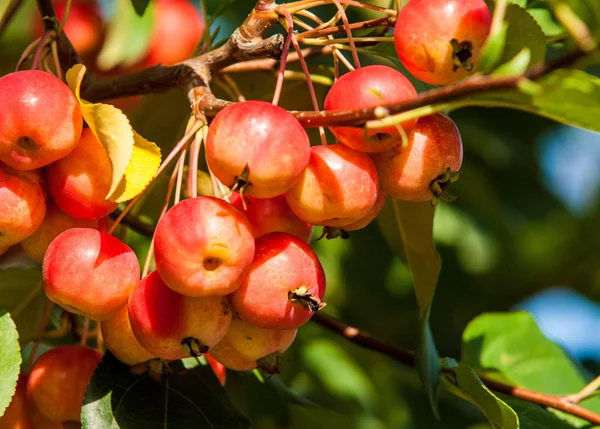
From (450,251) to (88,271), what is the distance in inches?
81.8

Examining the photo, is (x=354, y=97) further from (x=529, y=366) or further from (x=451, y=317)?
(x=451, y=317)

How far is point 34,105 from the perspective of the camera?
96 cm

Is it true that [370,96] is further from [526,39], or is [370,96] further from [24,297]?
[24,297]

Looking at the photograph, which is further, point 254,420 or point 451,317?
point 451,317

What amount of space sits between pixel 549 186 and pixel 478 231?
669 mm

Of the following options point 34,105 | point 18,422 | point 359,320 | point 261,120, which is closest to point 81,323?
point 18,422

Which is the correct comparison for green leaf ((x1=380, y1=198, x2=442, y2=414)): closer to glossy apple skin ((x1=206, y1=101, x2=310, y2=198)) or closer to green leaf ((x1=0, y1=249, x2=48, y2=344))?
glossy apple skin ((x1=206, y1=101, x2=310, y2=198))

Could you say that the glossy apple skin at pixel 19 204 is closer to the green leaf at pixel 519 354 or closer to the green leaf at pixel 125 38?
the green leaf at pixel 125 38

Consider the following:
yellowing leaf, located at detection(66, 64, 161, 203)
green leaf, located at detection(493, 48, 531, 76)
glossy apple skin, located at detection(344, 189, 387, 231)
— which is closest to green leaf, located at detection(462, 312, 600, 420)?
glossy apple skin, located at detection(344, 189, 387, 231)

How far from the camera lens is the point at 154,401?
4.02 feet

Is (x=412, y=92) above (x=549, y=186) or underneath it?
above

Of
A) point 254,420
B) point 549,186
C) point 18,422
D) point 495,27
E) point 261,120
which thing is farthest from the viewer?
point 549,186

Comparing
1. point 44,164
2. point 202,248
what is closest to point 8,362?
point 44,164

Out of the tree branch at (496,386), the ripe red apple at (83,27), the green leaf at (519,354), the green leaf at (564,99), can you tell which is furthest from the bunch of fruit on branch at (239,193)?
the ripe red apple at (83,27)
